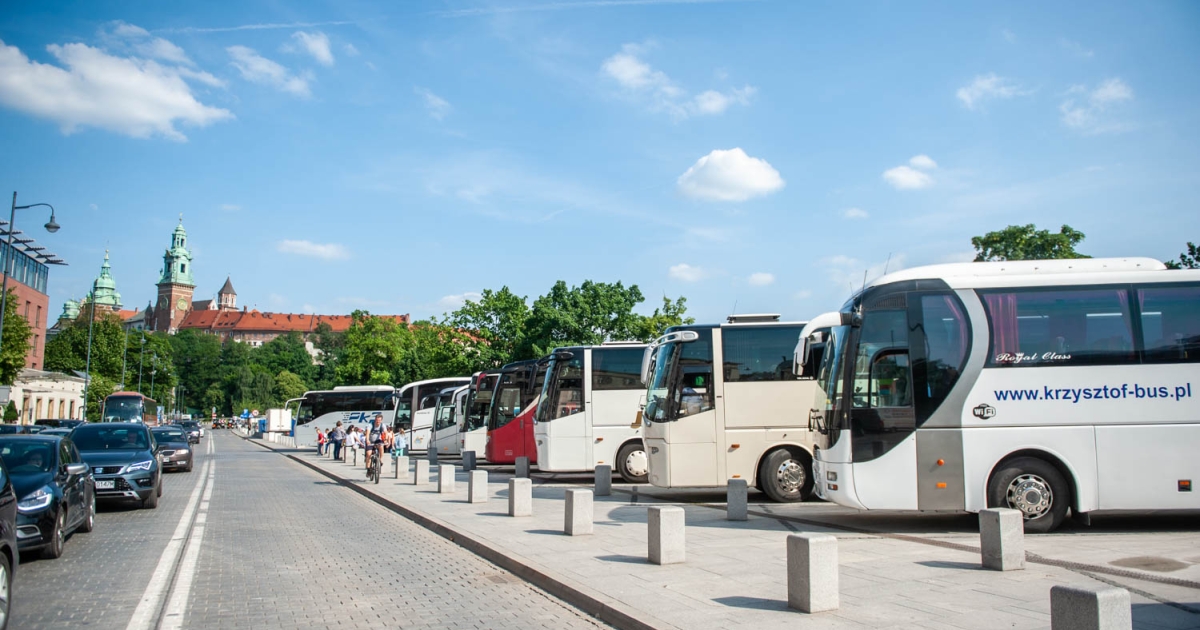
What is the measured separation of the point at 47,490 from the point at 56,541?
0.62 m

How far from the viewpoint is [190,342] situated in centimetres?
16812

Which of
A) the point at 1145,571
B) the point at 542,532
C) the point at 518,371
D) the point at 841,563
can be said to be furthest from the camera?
the point at 518,371

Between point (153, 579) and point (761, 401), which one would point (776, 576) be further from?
point (761, 401)

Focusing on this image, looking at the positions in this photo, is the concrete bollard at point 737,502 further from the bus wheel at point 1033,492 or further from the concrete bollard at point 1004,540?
the concrete bollard at point 1004,540

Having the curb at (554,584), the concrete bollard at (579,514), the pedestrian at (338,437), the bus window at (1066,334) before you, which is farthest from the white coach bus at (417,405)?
the bus window at (1066,334)

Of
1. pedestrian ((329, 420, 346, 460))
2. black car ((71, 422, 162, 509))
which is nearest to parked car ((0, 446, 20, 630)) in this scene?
black car ((71, 422, 162, 509))

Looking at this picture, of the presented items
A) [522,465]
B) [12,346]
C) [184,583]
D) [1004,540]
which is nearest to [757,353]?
[522,465]

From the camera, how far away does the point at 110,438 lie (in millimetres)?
18172

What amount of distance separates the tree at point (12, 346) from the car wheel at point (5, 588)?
41.9m

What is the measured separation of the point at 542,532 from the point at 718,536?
259cm

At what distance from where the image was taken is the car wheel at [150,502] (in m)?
17.0

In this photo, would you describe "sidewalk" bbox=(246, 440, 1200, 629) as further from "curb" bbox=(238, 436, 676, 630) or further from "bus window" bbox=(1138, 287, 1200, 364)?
"bus window" bbox=(1138, 287, 1200, 364)

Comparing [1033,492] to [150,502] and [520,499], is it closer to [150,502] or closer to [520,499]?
[520,499]

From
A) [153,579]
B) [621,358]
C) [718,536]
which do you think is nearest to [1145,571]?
[718,536]
